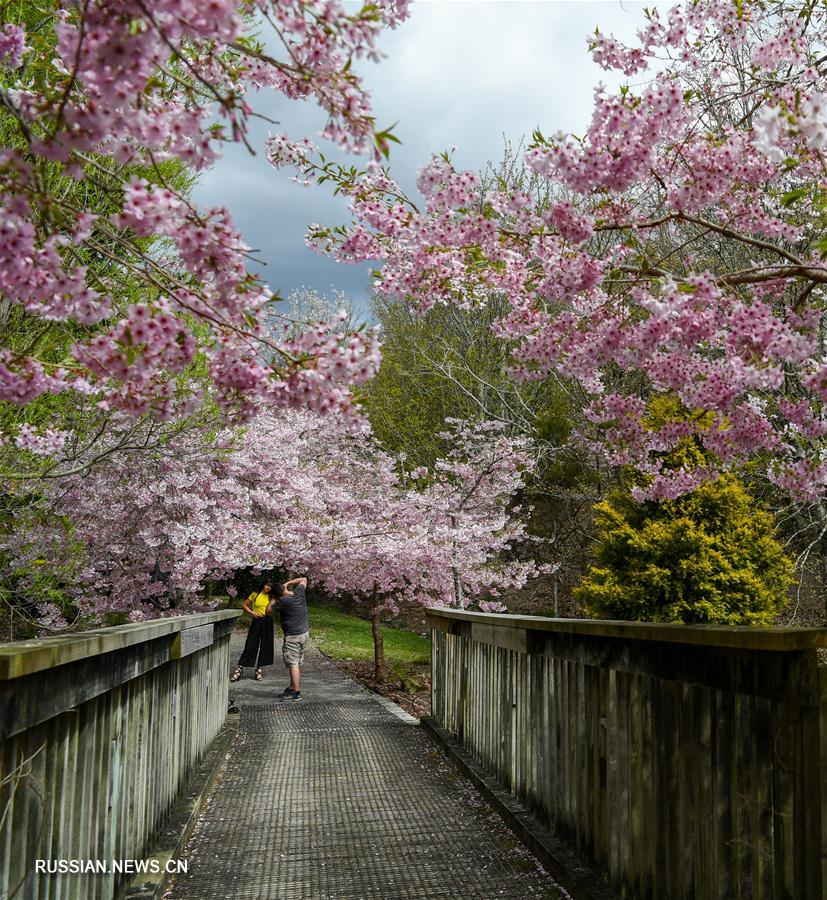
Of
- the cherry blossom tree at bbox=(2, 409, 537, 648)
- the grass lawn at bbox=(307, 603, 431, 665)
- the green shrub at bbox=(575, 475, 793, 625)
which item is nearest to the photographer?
the cherry blossom tree at bbox=(2, 409, 537, 648)

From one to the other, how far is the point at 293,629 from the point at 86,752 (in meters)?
7.97

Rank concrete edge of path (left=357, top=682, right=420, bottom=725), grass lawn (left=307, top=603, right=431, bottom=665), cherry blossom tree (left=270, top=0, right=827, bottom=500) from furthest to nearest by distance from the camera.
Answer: grass lawn (left=307, top=603, right=431, bottom=665) < concrete edge of path (left=357, top=682, right=420, bottom=725) < cherry blossom tree (left=270, top=0, right=827, bottom=500)

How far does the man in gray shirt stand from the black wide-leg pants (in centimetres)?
199

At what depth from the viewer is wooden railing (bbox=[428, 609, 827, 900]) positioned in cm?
216

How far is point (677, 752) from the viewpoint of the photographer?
2.81 m

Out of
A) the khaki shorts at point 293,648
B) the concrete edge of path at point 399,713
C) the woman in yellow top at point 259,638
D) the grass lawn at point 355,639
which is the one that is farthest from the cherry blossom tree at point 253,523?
the grass lawn at point 355,639

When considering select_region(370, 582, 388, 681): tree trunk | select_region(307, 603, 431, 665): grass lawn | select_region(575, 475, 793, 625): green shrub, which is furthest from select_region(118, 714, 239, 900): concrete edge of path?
select_region(307, 603, 431, 665): grass lawn

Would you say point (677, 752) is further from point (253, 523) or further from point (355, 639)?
point (355, 639)

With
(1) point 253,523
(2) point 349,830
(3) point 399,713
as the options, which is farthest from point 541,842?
(1) point 253,523

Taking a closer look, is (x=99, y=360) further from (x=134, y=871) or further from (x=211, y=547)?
(x=211, y=547)

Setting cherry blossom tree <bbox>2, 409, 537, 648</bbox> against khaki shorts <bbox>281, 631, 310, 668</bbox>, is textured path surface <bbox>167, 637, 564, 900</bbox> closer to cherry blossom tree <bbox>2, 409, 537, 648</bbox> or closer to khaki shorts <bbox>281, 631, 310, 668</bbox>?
khaki shorts <bbox>281, 631, 310, 668</bbox>

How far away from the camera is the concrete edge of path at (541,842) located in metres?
3.43

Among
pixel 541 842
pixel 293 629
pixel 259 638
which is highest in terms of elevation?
pixel 293 629

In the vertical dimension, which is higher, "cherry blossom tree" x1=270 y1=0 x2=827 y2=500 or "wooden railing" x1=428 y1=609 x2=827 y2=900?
"cherry blossom tree" x1=270 y1=0 x2=827 y2=500
